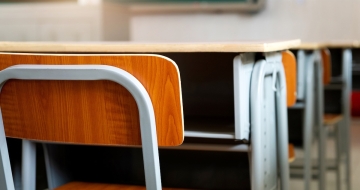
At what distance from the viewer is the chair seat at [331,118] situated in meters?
2.98

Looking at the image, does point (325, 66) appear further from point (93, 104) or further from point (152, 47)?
point (93, 104)

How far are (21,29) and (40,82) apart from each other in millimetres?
3668

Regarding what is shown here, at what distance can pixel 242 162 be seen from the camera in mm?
1841

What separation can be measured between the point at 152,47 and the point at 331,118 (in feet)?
6.96

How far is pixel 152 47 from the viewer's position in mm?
1219

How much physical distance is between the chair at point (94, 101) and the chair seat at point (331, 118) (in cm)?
216

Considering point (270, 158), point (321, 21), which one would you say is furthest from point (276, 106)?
point (321, 21)

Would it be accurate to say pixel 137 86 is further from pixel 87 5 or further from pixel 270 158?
pixel 87 5

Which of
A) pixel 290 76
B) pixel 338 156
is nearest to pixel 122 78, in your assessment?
pixel 290 76

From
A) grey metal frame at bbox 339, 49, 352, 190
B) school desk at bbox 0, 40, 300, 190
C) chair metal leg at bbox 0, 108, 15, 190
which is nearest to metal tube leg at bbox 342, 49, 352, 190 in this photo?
grey metal frame at bbox 339, 49, 352, 190

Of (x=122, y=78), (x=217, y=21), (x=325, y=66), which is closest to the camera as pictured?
(x=122, y=78)

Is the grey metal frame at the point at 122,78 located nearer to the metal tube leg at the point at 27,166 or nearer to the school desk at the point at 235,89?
the school desk at the point at 235,89

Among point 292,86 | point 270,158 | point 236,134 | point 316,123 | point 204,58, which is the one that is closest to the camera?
point 236,134

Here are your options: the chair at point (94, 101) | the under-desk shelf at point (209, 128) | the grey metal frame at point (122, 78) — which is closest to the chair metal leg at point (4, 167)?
the chair at point (94, 101)
